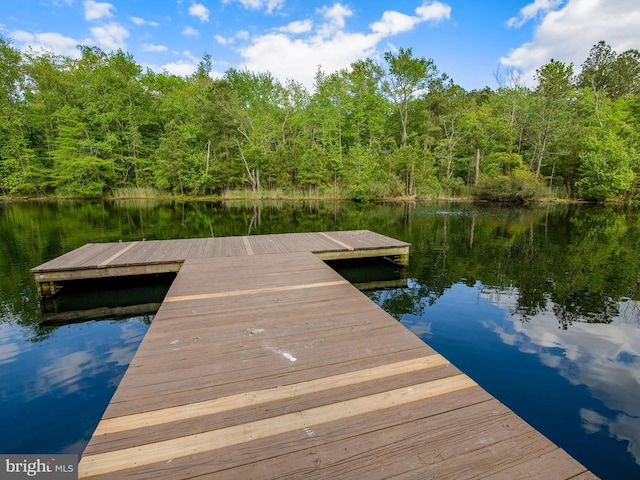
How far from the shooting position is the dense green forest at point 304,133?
81.4 ft

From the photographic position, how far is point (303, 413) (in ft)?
6.31

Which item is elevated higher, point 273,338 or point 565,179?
point 565,179

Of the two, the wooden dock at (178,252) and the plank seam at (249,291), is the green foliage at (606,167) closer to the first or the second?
the wooden dock at (178,252)

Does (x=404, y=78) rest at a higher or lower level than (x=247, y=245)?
higher

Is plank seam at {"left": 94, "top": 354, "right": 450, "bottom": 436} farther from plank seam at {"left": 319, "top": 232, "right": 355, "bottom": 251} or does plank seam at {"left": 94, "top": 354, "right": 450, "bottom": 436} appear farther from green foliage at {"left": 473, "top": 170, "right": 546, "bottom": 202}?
green foliage at {"left": 473, "top": 170, "right": 546, "bottom": 202}

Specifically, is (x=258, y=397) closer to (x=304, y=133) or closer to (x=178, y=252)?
(x=178, y=252)

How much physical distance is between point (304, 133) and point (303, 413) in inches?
1172

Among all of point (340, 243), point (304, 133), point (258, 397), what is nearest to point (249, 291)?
point (258, 397)

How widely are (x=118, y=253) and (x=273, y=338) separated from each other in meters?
5.35

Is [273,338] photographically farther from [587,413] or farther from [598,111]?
[598,111]

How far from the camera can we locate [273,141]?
2862cm

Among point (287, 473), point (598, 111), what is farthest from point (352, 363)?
point (598, 111)

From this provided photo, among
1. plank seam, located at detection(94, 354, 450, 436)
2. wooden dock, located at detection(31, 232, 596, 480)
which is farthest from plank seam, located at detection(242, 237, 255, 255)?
plank seam, located at detection(94, 354, 450, 436)

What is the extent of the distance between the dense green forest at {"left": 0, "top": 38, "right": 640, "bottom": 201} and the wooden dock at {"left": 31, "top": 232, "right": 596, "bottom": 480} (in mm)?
22520
